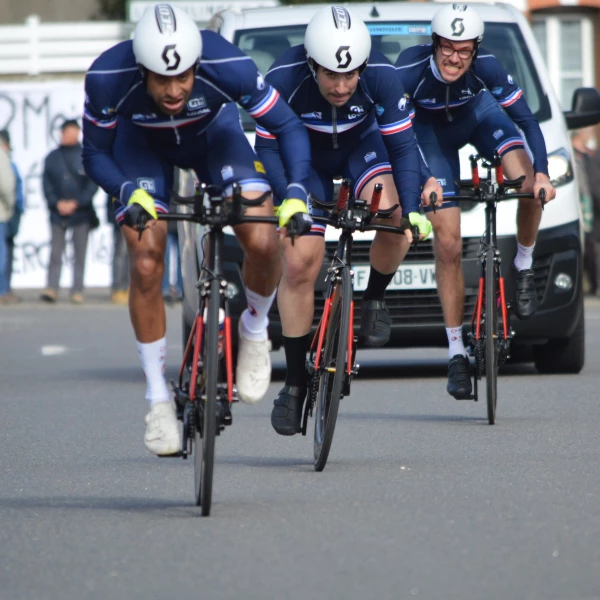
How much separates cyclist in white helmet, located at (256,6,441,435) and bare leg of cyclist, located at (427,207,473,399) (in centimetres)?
114

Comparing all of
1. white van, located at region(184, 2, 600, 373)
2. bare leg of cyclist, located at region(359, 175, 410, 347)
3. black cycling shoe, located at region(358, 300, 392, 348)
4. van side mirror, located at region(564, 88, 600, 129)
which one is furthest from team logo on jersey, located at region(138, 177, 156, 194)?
van side mirror, located at region(564, 88, 600, 129)

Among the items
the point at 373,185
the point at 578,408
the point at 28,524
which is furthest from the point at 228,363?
the point at 578,408

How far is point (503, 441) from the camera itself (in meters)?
8.20

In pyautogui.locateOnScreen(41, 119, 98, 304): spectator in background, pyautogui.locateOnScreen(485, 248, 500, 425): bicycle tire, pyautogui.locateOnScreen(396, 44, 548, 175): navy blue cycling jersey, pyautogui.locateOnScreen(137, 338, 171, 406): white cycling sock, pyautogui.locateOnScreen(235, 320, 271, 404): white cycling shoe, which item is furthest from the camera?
pyautogui.locateOnScreen(41, 119, 98, 304): spectator in background

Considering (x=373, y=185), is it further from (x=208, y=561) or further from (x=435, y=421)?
(x=208, y=561)

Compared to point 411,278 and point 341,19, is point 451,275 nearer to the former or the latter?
point 411,278

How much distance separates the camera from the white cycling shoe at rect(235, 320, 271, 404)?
6762 millimetres

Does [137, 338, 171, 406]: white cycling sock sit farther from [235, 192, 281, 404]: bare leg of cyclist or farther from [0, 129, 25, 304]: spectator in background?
[0, 129, 25, 304]: spectator in background

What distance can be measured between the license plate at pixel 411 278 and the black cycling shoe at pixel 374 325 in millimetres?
2886

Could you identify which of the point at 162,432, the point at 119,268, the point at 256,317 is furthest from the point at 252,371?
the point at 119,268

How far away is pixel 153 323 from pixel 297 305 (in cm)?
125

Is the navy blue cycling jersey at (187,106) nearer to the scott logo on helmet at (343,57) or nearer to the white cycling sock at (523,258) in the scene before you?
the scott logo on helmet at (343,57)

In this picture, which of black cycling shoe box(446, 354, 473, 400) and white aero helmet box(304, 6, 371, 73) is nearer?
white aero helmet box(304, 6, 371, 73)

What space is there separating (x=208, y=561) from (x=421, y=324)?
6003 millimetres
